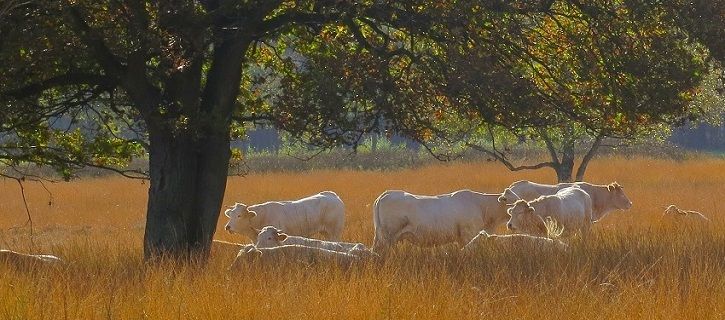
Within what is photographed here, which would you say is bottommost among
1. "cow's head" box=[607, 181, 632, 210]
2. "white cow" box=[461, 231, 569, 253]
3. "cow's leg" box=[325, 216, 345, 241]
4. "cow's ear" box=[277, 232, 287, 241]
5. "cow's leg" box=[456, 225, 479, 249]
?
"cow's leg" box=[325, 216, 345, 241]

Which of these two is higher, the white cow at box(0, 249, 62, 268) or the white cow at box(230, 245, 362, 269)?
the white cow at box(230, 245, 362, 269)

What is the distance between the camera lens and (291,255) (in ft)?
39.6

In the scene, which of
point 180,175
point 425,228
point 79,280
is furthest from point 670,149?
point 79,280

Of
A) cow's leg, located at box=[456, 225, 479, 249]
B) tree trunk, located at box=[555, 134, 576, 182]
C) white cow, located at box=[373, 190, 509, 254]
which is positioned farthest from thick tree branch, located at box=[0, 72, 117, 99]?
tree trunk, located at box=[555, 134, 576, 182]

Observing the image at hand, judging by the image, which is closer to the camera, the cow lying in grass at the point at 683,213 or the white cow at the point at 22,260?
the white cow at the point at 22,260

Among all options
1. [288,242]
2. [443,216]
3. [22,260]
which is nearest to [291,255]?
[288,242]

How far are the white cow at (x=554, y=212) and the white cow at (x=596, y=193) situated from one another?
1485mm

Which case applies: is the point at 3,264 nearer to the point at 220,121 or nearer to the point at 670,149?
the point at 220,121

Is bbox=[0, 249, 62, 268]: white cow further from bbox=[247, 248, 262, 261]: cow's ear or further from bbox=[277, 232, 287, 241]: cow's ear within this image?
bbox=[277, 232, 287, 241]: cow's ear

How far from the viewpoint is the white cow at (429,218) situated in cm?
1773

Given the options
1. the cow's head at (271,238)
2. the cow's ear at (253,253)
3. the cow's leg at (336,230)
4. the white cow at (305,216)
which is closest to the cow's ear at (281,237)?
the cow's head at (271,238)

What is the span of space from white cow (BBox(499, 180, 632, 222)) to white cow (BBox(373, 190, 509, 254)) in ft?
8.42

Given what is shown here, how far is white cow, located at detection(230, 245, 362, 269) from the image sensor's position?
11.7 m

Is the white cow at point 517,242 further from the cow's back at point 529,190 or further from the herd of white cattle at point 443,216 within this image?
the cow's back at point 529,190
